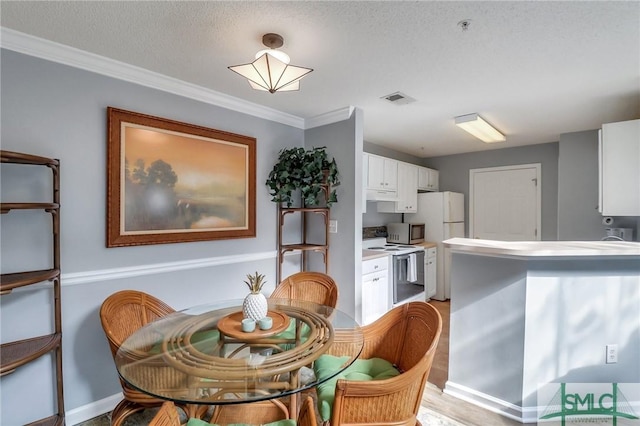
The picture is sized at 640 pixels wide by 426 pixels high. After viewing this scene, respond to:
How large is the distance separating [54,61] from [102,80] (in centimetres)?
25

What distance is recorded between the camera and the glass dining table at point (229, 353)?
46.7 inches

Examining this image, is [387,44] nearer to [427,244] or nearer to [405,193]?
[405,193]

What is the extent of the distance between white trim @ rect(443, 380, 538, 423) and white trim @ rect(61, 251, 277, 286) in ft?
6.21

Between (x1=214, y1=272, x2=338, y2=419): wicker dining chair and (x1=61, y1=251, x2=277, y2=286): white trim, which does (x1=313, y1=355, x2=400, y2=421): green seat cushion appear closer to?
(x1=214, y1=272, x2=338, y2=419): wicker dining chair

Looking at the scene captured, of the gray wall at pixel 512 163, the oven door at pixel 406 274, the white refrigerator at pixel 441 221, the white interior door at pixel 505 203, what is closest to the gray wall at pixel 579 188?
the gray wall at pixel 512 163

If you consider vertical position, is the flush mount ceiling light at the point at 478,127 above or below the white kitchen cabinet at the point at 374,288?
above

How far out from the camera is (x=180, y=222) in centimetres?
237

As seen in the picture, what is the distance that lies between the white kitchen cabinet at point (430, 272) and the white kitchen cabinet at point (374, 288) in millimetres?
1004

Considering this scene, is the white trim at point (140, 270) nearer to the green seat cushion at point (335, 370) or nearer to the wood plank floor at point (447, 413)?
the wood plank floor at point (447, 413)

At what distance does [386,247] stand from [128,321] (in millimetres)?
3213

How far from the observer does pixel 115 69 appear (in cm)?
205

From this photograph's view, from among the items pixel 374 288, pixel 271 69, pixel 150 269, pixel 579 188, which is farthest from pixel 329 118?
pixel 579 188

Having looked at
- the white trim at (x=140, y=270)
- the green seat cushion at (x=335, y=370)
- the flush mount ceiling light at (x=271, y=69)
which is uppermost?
the flush mount ceiling light at (x=271, y=69)

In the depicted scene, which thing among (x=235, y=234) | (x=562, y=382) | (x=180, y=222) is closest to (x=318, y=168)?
(x=235, y=234)
